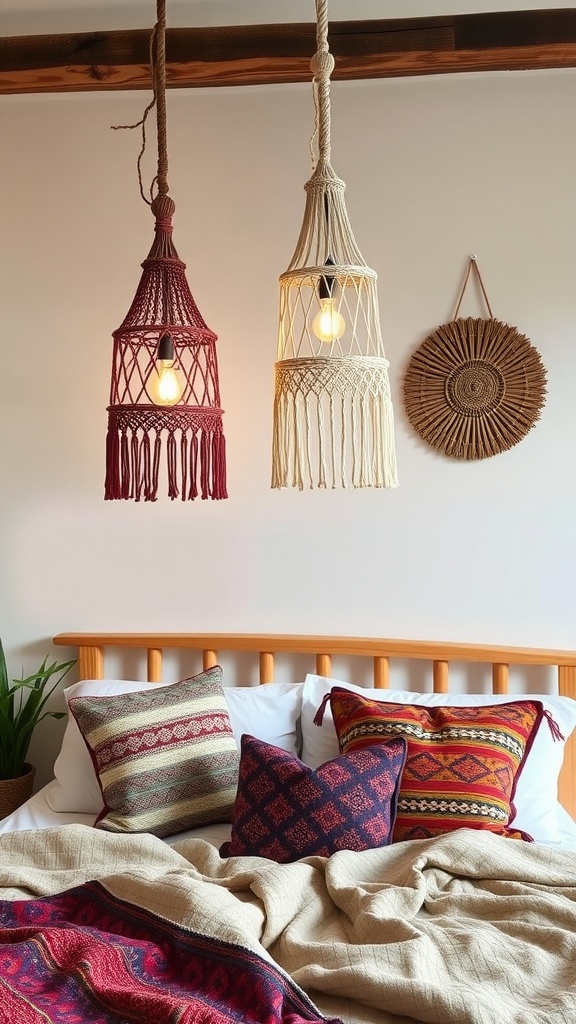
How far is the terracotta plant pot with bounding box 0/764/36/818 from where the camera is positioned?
2.85 meters

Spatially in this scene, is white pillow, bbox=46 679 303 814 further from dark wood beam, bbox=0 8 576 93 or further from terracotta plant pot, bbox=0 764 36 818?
dark wood beam, bbox=0 8 576 93

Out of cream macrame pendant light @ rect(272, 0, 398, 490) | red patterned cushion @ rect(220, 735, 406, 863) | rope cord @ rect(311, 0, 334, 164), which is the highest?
rope cord @ rect(311, 0, 334, 164)

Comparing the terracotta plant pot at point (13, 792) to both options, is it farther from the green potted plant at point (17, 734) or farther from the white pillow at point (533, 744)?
the white pillow at point (533, 744)

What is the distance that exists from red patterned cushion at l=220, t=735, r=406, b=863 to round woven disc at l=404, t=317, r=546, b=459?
41.6 inches

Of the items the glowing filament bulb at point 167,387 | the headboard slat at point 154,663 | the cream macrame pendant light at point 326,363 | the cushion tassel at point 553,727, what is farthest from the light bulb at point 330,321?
the headboard slat at point 154,663

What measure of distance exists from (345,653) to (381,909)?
1.22 metres

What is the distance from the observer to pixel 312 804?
6.68ft

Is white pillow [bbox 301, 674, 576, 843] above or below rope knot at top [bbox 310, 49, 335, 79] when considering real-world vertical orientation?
below

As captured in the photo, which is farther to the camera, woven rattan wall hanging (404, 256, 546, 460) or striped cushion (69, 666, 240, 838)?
woven rattan wall hanging (404, 256, 546, 460)

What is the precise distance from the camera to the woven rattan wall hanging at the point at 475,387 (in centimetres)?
281

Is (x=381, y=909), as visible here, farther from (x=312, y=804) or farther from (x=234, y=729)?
(x=234, y=729)

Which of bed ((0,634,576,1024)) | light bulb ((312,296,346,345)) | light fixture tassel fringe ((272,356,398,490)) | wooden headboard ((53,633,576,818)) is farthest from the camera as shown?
wooden headboard ((53,633,576,818))

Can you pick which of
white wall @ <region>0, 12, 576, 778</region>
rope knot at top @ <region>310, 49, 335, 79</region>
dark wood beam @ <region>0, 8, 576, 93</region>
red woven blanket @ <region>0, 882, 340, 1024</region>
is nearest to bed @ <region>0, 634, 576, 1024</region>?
red woven blanket @ <region>0, 882, 340, 1024</region>

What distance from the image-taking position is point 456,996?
1352 mm
